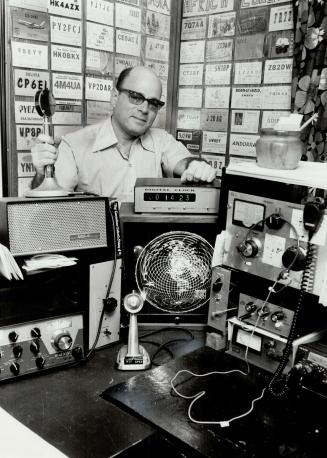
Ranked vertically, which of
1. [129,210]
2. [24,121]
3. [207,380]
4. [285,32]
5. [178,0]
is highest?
[178,0]

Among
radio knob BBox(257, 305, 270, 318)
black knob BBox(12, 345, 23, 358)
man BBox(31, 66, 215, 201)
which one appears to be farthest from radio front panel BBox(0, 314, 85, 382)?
man BBox(31, 66, 215, 201)

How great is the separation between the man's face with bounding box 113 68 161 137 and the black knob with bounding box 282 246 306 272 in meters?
1.29

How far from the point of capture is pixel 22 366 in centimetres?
132

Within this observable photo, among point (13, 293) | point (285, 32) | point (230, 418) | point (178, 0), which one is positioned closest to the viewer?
point (230, 418)

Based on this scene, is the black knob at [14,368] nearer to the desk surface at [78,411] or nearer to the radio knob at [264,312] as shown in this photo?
the desk surface at [78,411]

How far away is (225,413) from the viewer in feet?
3.91

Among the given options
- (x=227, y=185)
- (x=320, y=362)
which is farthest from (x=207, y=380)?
(x=227, y=185)

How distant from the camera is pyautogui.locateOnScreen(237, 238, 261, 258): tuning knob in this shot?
1394 mm

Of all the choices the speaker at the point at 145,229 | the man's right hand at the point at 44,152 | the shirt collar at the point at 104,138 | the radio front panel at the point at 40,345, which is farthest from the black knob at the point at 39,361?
the shirt collar at the point at 104,138

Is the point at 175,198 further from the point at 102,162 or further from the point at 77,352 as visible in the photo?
the point at 102,162

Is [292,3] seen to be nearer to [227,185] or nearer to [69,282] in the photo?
[227,185]

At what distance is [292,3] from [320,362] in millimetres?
1889

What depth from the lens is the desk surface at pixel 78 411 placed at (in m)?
1.07

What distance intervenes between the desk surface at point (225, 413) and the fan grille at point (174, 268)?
26cm
